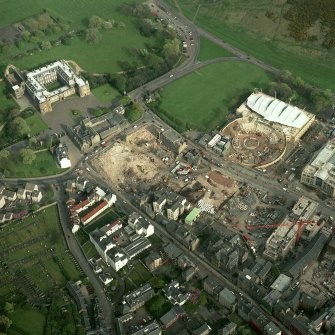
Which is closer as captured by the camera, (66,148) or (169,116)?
(66,148)

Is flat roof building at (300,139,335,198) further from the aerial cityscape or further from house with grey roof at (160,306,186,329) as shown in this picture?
house with grey roof at (160,306,186,329)

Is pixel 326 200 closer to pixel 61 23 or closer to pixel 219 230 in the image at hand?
pixel 219 230

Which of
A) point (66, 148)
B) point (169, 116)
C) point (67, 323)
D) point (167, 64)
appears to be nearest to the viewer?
point (67, 323)

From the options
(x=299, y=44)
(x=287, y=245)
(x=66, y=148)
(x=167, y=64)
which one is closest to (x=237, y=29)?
(x=299, y=44)

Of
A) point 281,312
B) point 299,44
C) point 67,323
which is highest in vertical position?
point 299,44

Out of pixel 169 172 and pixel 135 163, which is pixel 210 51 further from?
pixel 169 172

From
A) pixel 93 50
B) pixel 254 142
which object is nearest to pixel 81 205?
pixel 254 142

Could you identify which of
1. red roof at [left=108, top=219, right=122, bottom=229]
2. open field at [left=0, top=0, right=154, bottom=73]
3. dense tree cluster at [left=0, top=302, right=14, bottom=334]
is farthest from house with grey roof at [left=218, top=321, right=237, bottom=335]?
→ open field at [left=0, top=0, right=154, bottom=73]
